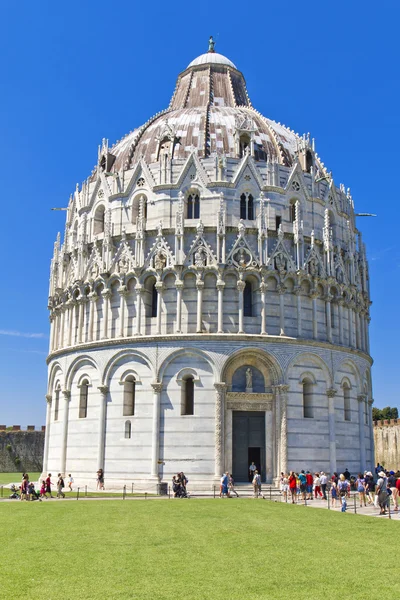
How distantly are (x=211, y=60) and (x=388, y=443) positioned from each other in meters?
48.3

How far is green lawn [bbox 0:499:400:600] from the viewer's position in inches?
514

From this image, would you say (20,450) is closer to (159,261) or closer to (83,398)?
(83,398)

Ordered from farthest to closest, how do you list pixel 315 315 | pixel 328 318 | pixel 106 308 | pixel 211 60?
1. pixel 211 60
2. pixel 328 318
3. pixel 106 308
4. pixel 315 315

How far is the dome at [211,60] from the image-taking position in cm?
6009

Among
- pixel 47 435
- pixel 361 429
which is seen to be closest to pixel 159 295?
pixel 47 435

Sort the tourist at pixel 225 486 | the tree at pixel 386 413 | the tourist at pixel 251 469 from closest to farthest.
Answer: the tourist at pixel 225 486 < the tourist at pixel 251 469 < the tree at pixel 386 413

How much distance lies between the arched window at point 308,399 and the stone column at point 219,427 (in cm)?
595

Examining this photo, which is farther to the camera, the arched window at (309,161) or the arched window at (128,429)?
the arched window at (309,161)

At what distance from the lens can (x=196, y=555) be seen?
1653cm

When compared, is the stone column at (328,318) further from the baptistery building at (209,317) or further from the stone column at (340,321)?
the stone column at (340,321)

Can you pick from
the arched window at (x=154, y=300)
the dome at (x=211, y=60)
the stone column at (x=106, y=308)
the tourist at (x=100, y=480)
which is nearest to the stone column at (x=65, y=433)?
the tourist at (x=100, y=480)

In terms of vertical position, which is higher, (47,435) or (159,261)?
(159,261)

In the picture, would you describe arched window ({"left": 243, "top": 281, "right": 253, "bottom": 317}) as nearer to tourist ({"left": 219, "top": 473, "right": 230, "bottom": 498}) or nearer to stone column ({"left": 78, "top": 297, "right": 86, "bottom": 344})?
tourist ({"left": 219, "top": 473, "right": 230, "bottom": 498})

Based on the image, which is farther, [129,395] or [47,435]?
[47,435]
